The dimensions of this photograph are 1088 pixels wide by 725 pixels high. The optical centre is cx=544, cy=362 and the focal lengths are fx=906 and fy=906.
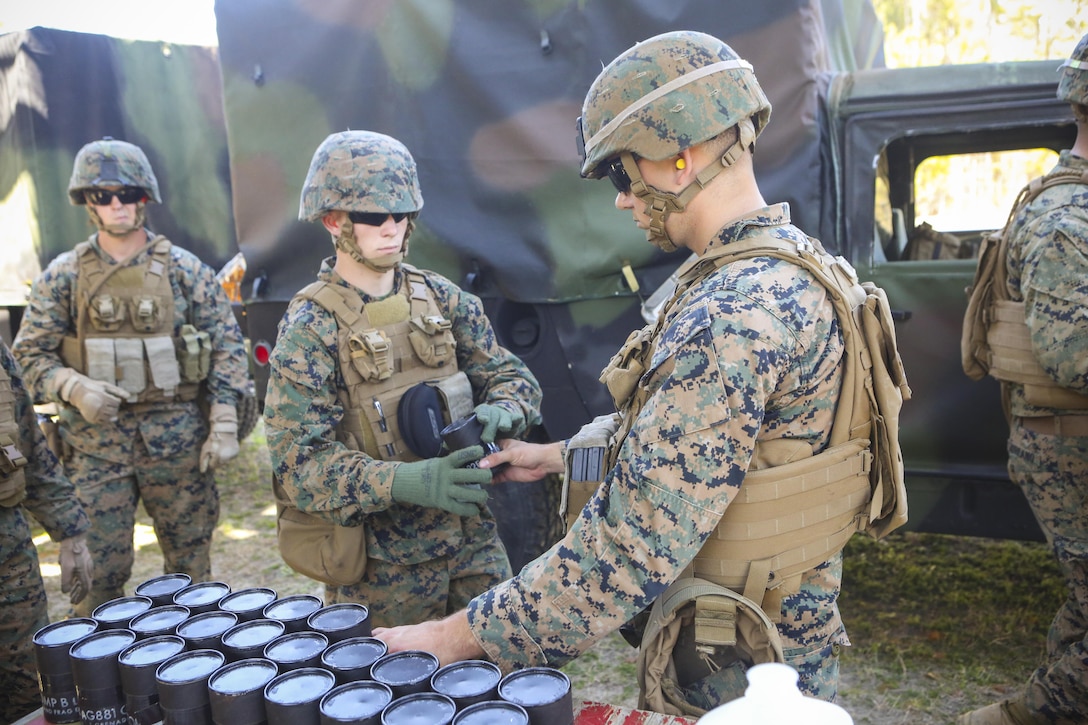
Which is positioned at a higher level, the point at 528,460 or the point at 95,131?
the point at 95,131

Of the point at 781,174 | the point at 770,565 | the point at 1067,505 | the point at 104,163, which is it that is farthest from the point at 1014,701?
the point at 104,163

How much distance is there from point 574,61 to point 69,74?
4.54 m

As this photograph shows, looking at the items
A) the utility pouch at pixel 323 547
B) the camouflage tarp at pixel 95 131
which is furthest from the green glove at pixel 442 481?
the camouflage tarp at pixel 95 131

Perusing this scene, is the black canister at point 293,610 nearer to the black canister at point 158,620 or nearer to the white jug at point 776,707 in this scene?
the black canister at point 158,620

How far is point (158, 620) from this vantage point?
6.06 feet

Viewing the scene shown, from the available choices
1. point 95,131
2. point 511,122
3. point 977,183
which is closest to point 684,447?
point 511,122

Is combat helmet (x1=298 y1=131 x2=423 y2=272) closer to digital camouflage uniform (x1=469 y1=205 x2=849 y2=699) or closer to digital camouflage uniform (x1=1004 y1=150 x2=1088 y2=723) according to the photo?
digital camouflage uniform (x1=469 y1=205 x2=849 y2=699)

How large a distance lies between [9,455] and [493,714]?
2021 millimetres

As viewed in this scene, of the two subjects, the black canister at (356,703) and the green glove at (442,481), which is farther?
the green glove at (442,481)

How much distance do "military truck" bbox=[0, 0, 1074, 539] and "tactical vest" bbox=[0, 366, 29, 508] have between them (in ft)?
5.85

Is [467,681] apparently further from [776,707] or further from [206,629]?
[776,707]

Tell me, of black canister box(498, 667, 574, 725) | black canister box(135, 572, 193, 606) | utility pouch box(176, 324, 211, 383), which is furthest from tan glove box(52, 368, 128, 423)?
black canister box(498, 667, 574, 725)

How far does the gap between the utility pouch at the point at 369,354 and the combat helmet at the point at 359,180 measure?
1.31 ft

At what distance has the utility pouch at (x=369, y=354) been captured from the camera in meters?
2.74
